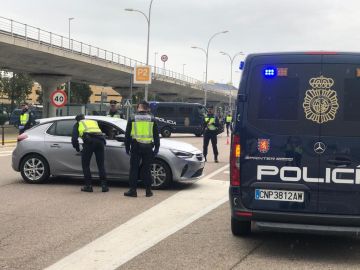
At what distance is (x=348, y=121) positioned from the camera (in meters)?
5.06

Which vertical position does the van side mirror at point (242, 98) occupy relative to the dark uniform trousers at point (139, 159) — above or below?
above

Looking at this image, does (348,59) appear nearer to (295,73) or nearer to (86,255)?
(295,73)

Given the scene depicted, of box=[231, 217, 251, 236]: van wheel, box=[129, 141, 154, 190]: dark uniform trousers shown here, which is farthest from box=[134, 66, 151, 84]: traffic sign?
box=[231, 217, 251, 236]: van wheel

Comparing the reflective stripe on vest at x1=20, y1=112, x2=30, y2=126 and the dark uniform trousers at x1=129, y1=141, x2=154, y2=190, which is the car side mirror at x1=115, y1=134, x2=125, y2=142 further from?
the reflective stripe on vest at x1=20, y1=112, x2=30, y2=126

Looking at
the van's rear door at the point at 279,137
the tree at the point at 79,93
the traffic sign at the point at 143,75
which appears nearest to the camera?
the van's rear door at the point at 279,137

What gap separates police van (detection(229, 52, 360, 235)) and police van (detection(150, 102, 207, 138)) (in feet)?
89.0

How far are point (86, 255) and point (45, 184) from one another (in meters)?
5.16

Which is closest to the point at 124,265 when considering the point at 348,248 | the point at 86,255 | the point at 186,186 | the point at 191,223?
the point at 86,255

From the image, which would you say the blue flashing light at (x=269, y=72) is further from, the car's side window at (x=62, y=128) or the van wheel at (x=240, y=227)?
the car's side window at (x=62, y=128)

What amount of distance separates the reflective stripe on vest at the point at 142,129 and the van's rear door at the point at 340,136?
13.3ft

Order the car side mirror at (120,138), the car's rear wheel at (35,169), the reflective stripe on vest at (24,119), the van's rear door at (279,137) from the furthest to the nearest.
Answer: the reflective stripe on vest at (24,119)
the car's rear wheel at (35,169)
the car side mirror at (120,138)
the van's rear door at (279,137)

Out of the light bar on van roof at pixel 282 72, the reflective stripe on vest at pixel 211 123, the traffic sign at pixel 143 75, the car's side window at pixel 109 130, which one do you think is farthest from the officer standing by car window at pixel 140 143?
the traffic sign at pixel 143 75

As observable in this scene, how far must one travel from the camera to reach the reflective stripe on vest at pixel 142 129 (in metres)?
8.61

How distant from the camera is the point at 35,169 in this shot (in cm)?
1004
